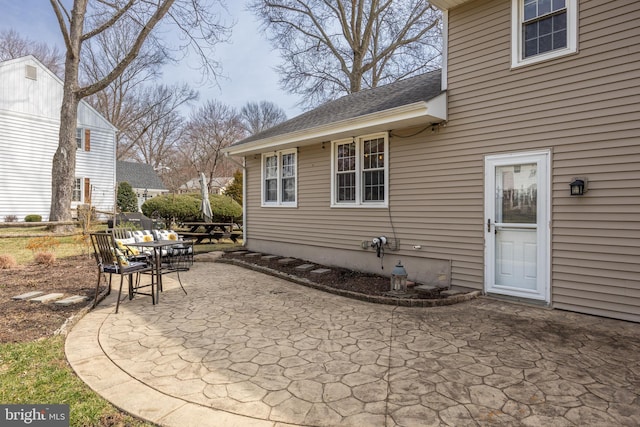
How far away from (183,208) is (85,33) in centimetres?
717

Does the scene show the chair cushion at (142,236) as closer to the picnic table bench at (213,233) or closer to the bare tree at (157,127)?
the picnic table bench at (213,233)

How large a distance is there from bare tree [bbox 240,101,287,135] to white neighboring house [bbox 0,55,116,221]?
47.8 ft

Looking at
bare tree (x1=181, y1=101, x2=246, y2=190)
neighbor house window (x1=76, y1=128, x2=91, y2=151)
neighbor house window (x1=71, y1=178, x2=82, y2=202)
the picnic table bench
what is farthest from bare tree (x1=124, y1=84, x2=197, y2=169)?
the picnic table bench

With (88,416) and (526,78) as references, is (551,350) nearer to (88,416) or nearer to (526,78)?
(526,78)

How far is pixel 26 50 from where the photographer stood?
2277 cm

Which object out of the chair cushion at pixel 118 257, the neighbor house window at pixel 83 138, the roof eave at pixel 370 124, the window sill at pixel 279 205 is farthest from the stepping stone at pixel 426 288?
the neighbor house window at pixel 83 138

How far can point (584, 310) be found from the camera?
4539 mm

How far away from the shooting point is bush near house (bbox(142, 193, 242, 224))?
577 inches

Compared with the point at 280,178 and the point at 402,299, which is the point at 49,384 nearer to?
the point at 402,299

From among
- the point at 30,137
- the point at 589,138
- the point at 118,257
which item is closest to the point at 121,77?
the point at 30,137

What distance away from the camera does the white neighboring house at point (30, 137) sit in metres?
15.4

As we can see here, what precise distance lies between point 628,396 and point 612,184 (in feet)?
8.99

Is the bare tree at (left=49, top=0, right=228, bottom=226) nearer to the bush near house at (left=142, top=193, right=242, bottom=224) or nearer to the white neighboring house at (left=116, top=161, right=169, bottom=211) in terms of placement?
the bush near house at (left=142, top=193, right=242, bottom=224)

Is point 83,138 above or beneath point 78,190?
above
